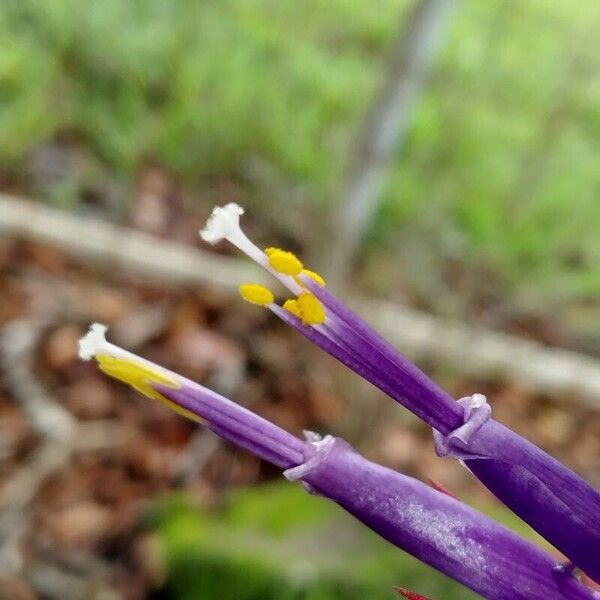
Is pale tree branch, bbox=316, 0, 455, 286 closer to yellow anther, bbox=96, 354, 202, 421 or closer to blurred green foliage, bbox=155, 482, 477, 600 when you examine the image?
blurred green foliage, bbox=155, 482, 477, 600

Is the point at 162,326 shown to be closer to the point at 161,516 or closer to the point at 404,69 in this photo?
the point at 161,516

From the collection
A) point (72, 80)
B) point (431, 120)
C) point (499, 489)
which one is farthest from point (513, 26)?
point (499, 489)

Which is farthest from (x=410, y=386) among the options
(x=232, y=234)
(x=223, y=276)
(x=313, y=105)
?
(x=313, y=105)

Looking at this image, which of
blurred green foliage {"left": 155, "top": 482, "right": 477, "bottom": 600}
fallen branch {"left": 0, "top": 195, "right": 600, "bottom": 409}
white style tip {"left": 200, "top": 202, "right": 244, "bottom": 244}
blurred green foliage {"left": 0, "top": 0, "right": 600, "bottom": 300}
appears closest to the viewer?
white style tip {"left": 200, "top": 202, "right": 244, "bottom": 244}

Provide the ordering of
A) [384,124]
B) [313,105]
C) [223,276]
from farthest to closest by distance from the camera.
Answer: [313,105], [223,276], [384,124]

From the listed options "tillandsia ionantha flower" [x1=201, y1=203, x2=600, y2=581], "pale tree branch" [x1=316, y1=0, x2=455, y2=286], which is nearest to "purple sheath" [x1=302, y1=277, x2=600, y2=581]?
"tillandsia ionantha flower" [x1=201, y1=203, x2=600, y2=581]

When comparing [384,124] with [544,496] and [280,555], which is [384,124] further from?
[544,496]

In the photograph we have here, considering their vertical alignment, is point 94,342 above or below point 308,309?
below
